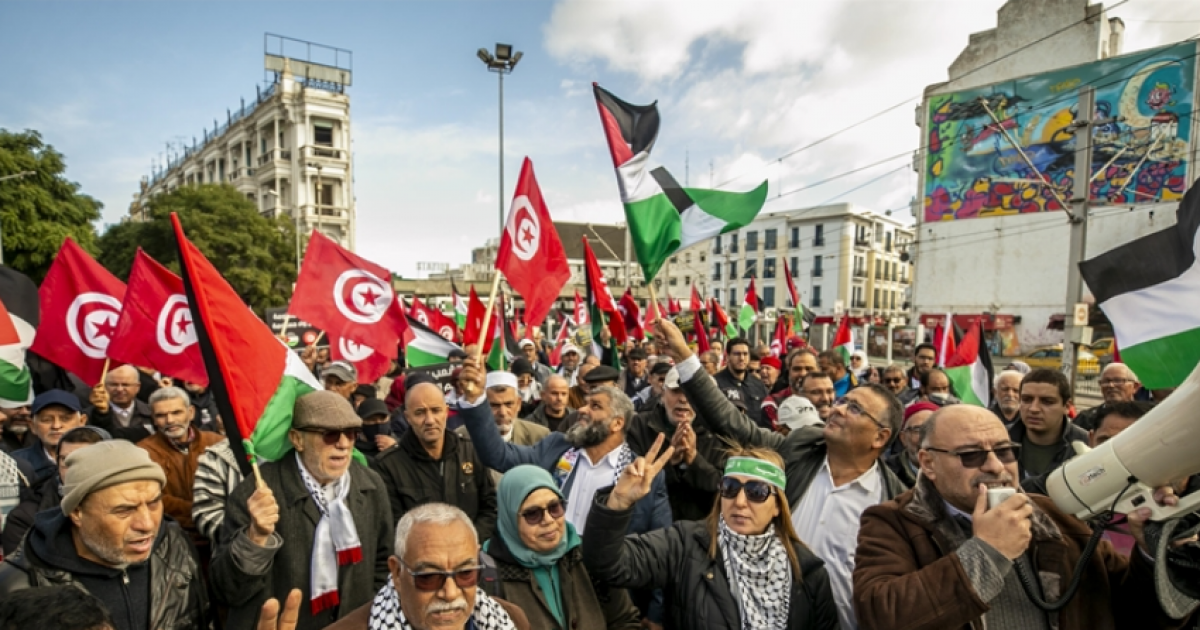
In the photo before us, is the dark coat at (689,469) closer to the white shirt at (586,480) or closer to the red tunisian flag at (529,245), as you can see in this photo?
the white shirt at (586,480)

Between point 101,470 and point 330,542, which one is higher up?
point 101,470

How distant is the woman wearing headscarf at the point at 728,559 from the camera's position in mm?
2479

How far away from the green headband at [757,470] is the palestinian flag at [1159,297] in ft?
7.38

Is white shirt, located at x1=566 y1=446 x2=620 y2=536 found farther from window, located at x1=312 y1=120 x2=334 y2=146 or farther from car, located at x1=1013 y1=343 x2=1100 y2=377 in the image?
window, located at x1=312 y1=120 x2=334 y2=146

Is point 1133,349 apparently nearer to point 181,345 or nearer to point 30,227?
point 181,345

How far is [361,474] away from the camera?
314 cm

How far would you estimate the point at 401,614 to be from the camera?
213 cm

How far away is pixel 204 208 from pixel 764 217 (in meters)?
46.7

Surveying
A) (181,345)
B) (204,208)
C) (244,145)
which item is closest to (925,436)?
(181,345)

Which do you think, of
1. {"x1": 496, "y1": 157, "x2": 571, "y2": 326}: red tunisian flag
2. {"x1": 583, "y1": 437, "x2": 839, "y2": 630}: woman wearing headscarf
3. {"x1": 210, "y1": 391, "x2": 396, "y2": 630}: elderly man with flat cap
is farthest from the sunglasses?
{"x1": 496, "y1": 157, "x2": 571, "y2": 326}: red tunisian flag

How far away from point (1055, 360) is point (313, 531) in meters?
30.9

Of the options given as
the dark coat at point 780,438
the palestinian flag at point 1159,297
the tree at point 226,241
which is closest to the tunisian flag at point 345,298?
the dark coat at point 780,438

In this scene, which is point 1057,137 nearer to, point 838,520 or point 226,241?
point 838,520

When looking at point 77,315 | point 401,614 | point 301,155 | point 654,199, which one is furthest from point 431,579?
point 301,155
